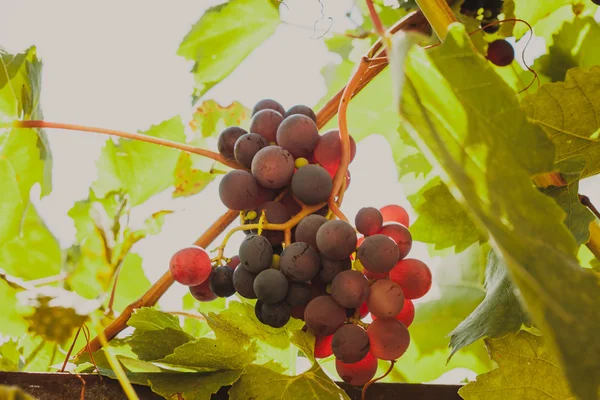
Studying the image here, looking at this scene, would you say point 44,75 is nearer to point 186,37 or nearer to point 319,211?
point 186,37

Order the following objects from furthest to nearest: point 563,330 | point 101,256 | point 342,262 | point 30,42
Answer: point 30,42 < point 342,262 < point 101,256 < point 563,330

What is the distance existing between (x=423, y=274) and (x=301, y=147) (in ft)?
0.56

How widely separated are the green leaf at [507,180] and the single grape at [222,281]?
0.30 meters

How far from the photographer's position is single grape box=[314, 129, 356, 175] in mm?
604

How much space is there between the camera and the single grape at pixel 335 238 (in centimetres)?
53

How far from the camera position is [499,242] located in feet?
1.00

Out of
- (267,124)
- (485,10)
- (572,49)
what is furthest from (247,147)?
(572,49)

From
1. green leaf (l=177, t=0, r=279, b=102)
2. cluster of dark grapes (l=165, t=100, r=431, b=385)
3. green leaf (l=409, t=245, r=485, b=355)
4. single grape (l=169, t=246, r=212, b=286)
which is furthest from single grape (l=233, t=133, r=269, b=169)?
green leaf (l=409, t=245, r=485, b=355)

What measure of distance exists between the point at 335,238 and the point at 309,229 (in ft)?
0.14

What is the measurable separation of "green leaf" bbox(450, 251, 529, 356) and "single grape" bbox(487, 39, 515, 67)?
34 centimetres

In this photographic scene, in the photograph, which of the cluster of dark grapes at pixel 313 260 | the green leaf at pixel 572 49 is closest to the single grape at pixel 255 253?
the cluster of dark grapes at pixel 313 260

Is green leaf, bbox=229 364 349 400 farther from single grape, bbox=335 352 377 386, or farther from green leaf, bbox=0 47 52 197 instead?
green leaf, bbox=0 47 52 197

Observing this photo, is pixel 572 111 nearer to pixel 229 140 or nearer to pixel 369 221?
pixel 369 221

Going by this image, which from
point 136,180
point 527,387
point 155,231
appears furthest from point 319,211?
point 136,180
